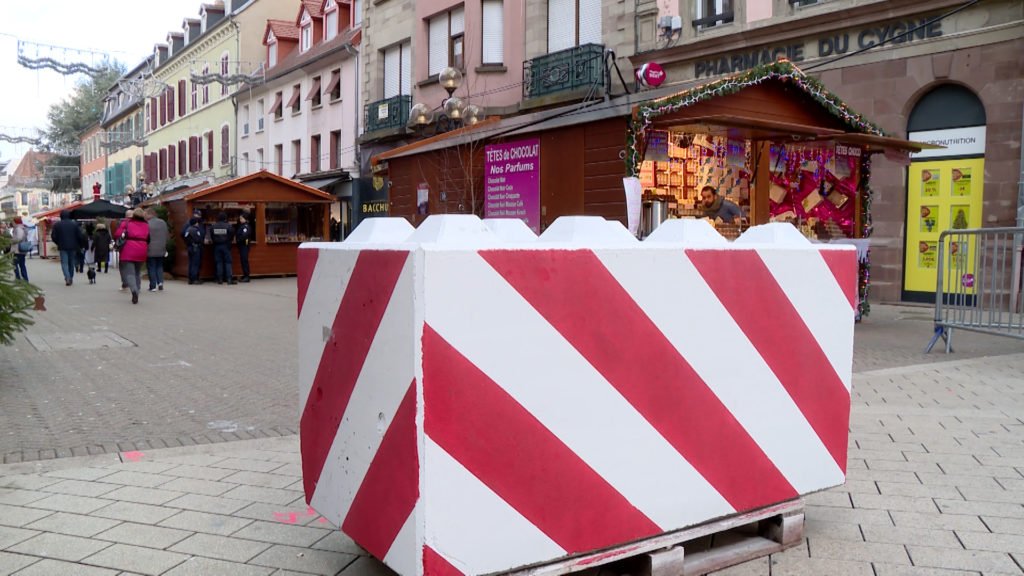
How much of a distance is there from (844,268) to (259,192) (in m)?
20.9

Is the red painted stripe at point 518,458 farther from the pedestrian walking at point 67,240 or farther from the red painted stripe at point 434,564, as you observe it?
the pedestrian walking at point 67,240

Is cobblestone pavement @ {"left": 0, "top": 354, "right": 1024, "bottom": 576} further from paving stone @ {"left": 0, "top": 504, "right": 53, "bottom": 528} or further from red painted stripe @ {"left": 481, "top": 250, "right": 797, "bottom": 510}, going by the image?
red painted stripe @ {"left": 481, "top": 250, "right": 797, "bottom": 510}

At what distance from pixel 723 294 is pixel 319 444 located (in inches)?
63.9

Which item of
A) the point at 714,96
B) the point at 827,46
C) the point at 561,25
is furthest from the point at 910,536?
the point at 561,25

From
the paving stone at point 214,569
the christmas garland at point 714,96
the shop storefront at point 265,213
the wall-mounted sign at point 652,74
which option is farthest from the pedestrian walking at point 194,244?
the paving stone at point 214,569

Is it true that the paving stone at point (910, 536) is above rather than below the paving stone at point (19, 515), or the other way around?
above

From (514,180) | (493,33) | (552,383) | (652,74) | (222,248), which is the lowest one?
(552,383)

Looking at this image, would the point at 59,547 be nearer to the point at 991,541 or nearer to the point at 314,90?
the point at 991,541

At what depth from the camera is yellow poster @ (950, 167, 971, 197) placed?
45.9 feet

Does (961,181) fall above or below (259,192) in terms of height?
below

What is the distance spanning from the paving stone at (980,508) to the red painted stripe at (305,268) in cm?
299

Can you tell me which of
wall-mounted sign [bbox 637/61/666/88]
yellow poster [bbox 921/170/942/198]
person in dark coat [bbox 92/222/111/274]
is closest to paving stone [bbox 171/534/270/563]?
yellow poster [bbox 921/170/942/198]

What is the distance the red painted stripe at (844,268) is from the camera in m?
3.54

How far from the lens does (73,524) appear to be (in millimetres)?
3562
